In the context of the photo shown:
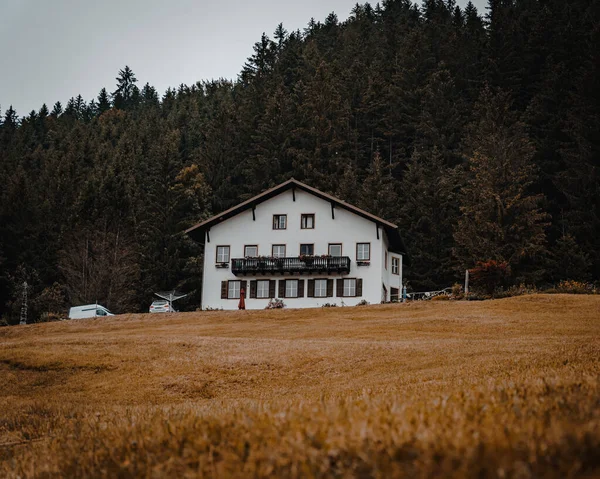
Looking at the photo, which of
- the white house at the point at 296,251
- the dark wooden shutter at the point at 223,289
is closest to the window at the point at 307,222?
the white house at the point at 296,251

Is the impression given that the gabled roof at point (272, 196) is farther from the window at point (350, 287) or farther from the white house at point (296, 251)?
the window at point (350, 287)

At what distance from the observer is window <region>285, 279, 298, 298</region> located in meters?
57.0

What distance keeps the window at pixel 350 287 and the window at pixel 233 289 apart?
899cm

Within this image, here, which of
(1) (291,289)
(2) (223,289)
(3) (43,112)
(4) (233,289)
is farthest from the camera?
(3) (43,112)

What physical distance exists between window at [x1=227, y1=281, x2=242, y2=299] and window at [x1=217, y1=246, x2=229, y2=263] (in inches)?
87.2

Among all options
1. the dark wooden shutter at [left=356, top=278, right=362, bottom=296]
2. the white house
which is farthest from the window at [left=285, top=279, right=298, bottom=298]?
the dark wooden shutter at [left=356, top=278, right=362, bottom=296]

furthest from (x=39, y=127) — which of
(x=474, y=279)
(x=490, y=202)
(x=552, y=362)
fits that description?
(x=552, y=362)

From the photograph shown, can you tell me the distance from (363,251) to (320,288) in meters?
4.70

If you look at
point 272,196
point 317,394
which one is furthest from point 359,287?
point 317,394

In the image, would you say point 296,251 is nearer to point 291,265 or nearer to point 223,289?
point 291,265

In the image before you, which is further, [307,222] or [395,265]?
[395,265]

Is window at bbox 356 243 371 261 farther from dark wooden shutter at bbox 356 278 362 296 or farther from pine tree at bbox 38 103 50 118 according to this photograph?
pine tree at bbox 38 103 50 118

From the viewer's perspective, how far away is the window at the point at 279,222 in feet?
193

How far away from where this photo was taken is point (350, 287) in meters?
56.1
